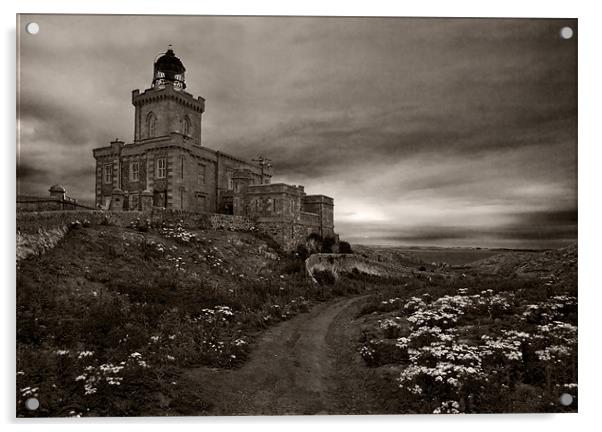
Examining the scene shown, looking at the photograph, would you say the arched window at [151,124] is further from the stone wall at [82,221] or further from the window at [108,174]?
the stone wall at [82,221]

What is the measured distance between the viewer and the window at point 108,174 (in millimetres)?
8284

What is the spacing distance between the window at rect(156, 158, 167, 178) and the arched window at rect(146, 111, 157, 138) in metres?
0.98

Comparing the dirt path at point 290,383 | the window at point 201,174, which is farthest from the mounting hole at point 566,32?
the window at point 201,174

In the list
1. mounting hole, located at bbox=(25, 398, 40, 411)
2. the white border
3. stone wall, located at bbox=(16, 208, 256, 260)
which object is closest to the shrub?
the white border

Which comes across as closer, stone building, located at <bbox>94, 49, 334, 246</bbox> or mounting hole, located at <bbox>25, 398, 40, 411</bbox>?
mounting hole, located at <bbox>25, 398, 40, 411</bbox>

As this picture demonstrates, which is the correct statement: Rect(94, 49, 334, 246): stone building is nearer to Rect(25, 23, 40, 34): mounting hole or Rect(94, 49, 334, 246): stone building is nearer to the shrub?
the shrub

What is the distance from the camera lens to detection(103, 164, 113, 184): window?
8284 millimetres

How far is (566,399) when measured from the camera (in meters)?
5.76

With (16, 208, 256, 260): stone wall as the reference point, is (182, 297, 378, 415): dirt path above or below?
below

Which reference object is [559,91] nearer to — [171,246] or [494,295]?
[494,295]

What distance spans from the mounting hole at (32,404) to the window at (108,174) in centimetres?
446

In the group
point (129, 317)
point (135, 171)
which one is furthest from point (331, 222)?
point (135, 171)
